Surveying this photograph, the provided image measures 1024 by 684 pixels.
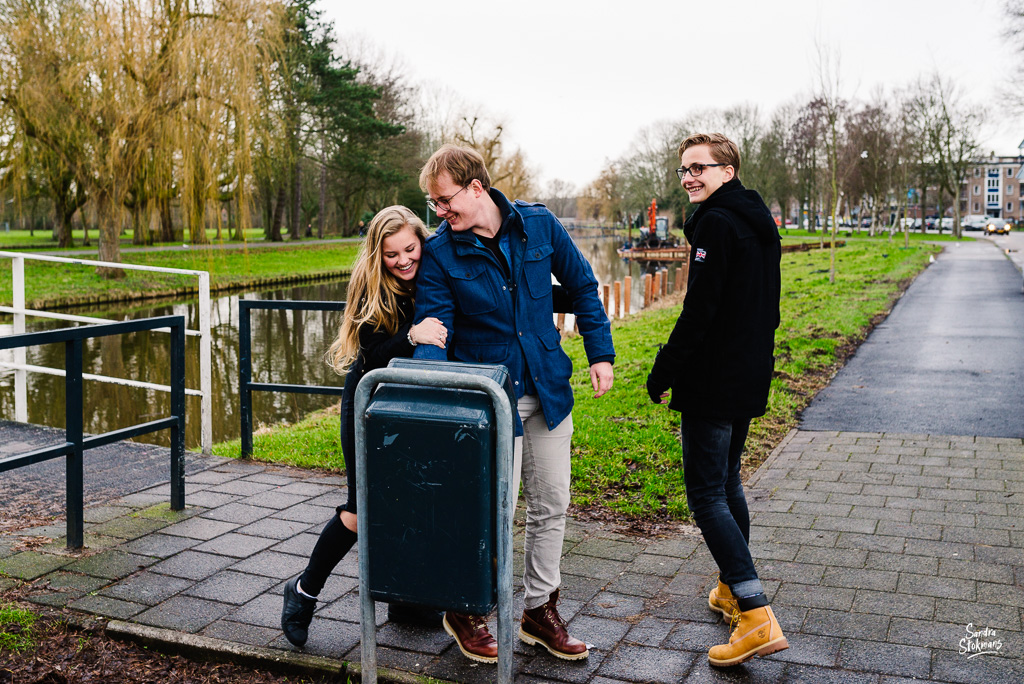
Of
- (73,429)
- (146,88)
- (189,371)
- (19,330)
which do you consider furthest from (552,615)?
(146,88)

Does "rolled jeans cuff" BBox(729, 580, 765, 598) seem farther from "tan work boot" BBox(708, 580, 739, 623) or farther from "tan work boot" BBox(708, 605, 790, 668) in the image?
"tan work boot" BBox(708, 580, 739, 623)

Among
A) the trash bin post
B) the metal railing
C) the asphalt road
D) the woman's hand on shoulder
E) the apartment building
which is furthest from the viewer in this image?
the apartment building

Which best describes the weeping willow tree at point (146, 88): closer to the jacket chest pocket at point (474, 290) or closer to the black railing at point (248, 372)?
the black railing at point (248, 372)

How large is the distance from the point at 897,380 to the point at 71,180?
2244cm

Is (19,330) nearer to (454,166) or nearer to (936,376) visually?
(454,166)

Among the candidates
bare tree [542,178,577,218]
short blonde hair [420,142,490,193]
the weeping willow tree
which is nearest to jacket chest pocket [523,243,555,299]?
short blonde hair [420,142,490,193]

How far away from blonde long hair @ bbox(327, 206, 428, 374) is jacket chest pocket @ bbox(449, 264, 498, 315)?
25cm

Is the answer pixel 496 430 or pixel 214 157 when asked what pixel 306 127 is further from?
pixel 496 430

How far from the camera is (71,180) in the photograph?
2428cm

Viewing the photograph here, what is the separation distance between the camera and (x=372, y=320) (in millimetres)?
3193

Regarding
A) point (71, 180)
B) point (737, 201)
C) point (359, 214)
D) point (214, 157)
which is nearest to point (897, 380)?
point (737, 201)

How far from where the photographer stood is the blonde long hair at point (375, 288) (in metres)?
3.17

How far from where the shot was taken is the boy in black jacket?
124 inches

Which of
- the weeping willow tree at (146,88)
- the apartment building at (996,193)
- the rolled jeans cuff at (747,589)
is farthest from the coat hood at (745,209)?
the apartment building at (996,193)
